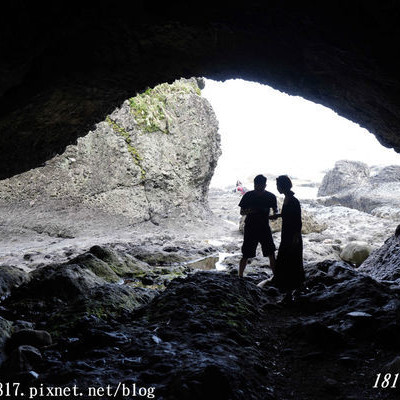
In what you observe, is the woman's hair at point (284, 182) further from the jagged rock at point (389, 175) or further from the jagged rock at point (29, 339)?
the jagged rock at point (389, 175)

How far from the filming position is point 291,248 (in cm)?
464

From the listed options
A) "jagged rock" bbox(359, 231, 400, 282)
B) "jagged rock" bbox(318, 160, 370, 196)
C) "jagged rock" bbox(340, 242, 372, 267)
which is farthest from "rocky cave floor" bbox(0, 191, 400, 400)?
"jagged rock" bbox(318, 160, 370, 196)

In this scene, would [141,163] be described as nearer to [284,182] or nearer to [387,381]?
[284,182]

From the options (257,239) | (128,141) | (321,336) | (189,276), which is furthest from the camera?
(128,141)

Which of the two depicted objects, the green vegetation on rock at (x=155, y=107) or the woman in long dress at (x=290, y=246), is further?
the green vegetation on rock at (x=155, y=107)

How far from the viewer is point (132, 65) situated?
477 centimetres

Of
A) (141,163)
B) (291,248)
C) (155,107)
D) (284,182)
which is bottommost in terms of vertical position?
(291,248)

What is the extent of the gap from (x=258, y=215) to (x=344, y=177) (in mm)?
31642

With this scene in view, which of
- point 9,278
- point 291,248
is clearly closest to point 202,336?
point 291,248

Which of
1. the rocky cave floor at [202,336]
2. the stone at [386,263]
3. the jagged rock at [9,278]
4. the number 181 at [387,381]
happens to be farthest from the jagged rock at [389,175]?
the number 181 at [387,381]

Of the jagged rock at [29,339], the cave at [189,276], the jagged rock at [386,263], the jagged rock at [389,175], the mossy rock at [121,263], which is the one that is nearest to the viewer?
the cave at [189,276]

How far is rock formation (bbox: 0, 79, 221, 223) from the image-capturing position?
13617 mm

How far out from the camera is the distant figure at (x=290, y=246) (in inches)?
181

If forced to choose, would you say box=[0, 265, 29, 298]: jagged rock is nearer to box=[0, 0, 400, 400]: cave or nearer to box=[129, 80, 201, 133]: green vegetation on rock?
box=[0, 0, 400, 400]: cave
